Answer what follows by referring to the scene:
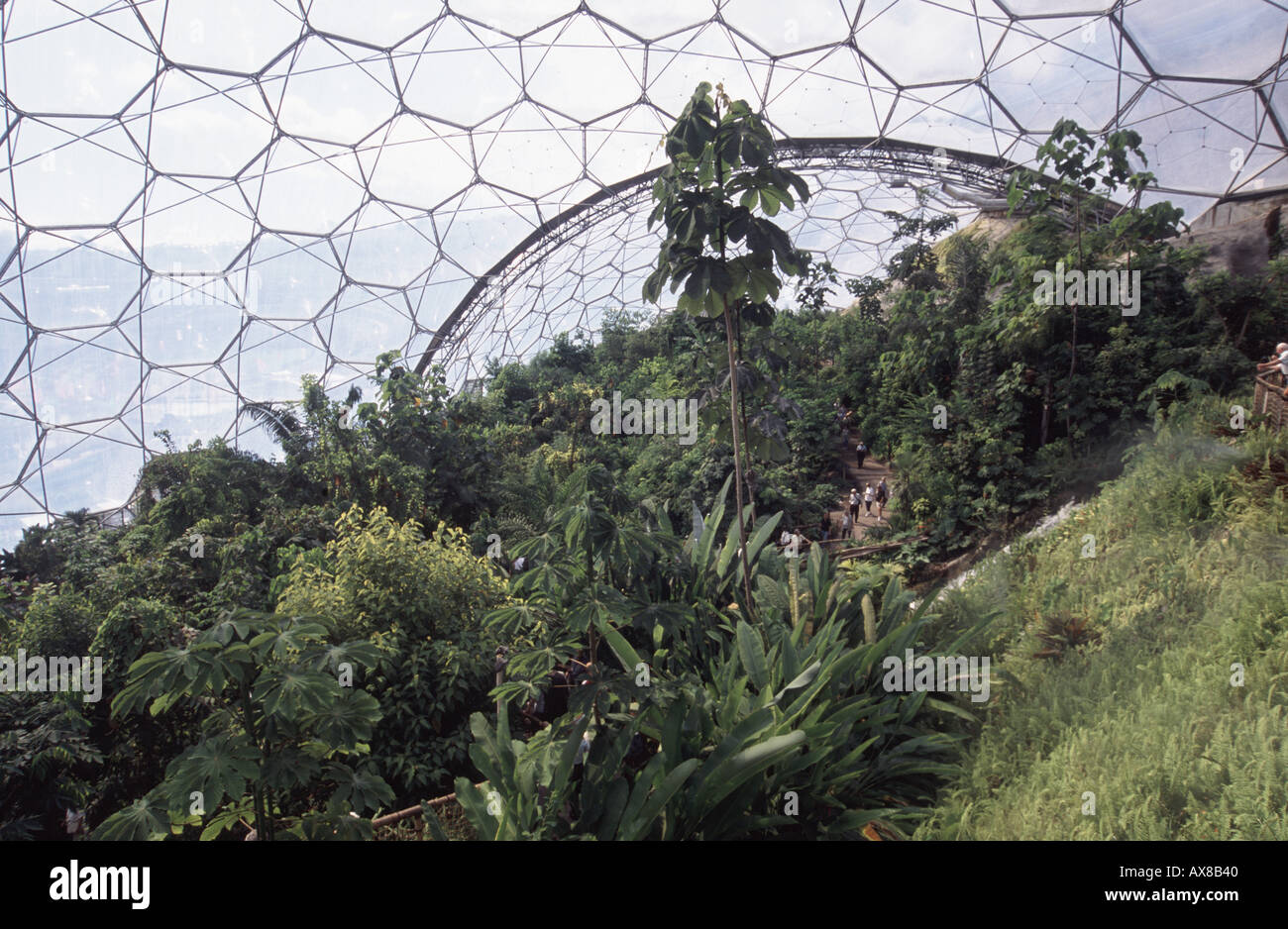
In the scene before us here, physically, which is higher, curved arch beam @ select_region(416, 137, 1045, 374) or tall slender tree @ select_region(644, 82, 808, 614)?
curved arch beam @ select_region(416, 137, 1045, 374)

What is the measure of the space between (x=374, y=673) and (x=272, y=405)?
11949 millimetres

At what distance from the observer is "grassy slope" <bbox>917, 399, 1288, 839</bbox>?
11.5 ft

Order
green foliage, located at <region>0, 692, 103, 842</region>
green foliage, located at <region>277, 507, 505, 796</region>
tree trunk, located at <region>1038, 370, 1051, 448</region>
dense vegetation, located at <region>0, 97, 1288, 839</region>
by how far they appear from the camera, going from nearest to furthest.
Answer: dense vegetation, located at <region>0, 97, 1288, 839</region>, green foliage, located at <region>0, 692, 103, 842</region>, green foliage, located at <region>277, 507, 505, 796</region>, tree trunk, located at <region>1038, 370, 1051, 448</region>

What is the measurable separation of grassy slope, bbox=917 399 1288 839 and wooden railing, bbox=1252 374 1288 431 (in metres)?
0.35

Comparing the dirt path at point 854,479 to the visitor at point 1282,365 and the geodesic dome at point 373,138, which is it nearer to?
the visitor at point 1282,365

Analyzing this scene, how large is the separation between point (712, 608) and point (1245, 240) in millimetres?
13423

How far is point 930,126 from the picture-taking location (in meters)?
19.3

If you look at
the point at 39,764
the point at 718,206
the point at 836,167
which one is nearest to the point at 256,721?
the point at 39,764

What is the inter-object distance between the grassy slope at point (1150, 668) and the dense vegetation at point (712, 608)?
0.10 ft

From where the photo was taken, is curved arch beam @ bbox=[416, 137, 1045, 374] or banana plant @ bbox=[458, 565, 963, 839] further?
curved arch beam @ bbox=[416, 137, 1045, 374]

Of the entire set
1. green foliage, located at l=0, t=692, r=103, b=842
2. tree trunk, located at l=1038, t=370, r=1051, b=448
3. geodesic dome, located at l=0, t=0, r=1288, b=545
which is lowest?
green foliage, located at l=0, t=692, r=103, b=842

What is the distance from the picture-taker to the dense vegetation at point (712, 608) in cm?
385

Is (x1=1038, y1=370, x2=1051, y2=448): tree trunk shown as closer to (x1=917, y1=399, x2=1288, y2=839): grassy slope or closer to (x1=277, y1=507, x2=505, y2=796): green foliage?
(x1=917, y1=399, x2=1288, y2=839): grassy slope

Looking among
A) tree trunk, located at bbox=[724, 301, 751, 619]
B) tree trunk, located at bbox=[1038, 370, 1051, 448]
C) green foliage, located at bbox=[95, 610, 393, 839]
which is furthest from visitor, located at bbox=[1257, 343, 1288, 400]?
green foliage, located at bbox=[95, 610, 393, 839]
